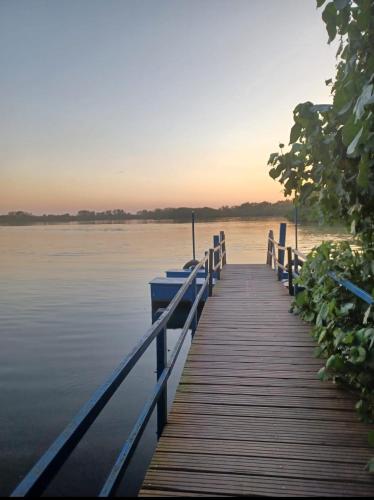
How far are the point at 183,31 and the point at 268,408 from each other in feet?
38.0

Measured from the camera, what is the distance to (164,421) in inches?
118

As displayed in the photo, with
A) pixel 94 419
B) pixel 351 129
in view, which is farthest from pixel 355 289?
pixel 94 419

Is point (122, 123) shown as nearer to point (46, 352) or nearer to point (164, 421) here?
point (46, 352)

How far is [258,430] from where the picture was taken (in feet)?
9.52

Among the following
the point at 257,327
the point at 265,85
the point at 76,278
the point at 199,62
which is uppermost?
the point at 199,62

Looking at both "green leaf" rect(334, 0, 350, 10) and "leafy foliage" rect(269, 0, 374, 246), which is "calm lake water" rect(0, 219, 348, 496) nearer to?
"leafy foliage" rect(269, 0, 374, 246)

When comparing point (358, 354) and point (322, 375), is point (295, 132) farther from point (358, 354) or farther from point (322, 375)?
point (322, 375)

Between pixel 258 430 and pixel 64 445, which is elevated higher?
pixel 64 445

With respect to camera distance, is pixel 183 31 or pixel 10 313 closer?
pixel 183 31

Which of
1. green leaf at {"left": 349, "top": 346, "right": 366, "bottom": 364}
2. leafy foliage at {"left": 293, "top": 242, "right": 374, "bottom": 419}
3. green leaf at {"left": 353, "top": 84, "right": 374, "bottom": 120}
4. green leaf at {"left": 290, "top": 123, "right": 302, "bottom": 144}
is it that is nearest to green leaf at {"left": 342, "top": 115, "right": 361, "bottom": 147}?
green leaf at {"left": 353, "top": 84, "right": 374, "bottom": 120}

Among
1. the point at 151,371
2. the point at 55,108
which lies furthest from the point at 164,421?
the point at 55,108

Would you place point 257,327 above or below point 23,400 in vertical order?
above

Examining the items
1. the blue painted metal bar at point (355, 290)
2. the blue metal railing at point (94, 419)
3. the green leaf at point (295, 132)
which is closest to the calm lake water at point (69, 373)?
the blue painted metal bar at point (355, 290)

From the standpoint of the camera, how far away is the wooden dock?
2293 millimetres
